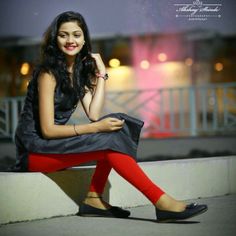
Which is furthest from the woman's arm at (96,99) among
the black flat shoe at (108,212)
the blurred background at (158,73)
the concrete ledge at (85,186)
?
the blurred background at (158,73)

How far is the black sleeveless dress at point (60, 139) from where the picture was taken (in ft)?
6.47

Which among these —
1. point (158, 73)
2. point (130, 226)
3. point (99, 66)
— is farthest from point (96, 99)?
point (158, 73)

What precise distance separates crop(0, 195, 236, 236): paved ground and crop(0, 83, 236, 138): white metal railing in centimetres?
417

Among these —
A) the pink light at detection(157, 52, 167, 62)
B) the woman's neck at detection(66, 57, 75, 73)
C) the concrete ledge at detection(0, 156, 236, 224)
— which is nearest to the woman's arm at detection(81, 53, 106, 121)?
the woman's neck at detection(66, 57, 75, 73)

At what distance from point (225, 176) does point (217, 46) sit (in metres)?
6.93

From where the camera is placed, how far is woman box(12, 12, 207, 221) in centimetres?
195

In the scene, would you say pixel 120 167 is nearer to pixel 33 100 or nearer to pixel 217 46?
pixel 33 100

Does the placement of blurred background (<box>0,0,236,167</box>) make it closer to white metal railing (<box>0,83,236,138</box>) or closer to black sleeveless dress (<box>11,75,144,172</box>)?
white metal railing (<box>0,83,236,138</box>)

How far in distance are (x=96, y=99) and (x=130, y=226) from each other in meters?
0.54

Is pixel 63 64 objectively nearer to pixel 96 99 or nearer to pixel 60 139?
pixel 96 99

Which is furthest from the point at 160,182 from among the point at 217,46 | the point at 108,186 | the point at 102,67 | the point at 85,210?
the point at 217,46

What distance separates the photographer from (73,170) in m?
2.25

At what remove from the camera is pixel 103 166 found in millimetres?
2133

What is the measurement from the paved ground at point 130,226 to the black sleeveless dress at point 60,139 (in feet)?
0.85
